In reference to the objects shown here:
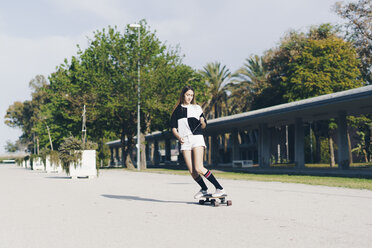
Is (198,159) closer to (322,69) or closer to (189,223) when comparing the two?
(189,223)

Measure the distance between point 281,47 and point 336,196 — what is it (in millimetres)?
40412

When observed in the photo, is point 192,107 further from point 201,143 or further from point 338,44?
point 338,44

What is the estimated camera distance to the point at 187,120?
8172 mm

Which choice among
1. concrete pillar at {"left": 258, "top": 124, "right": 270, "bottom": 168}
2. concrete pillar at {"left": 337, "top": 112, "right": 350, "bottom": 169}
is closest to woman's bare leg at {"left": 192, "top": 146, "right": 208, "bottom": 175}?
concrete pillar at {"left": 337, "top": 112, "right": 350, "bottom": 169}

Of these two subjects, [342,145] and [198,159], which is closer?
[198,159]

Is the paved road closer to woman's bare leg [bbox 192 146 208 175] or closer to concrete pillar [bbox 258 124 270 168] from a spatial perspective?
woman's bare leg [bbox 192 146 208 175]

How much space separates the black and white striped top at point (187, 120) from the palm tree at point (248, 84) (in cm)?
4475

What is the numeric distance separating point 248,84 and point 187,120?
155ft

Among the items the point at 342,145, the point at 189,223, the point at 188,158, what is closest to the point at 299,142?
the point at 342,145

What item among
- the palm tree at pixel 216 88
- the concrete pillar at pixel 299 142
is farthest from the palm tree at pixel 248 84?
the concrete pillar at pixel 299 142

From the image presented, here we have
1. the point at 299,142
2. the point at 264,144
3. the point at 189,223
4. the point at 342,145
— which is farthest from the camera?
the point at 264,144

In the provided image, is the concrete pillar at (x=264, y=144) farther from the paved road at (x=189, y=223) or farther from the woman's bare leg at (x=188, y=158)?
the woman's bare leg at (x=188, y=158)

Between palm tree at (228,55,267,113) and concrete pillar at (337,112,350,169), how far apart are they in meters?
23.4

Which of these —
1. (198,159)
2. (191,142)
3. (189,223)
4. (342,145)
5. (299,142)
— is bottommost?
(189,223)
